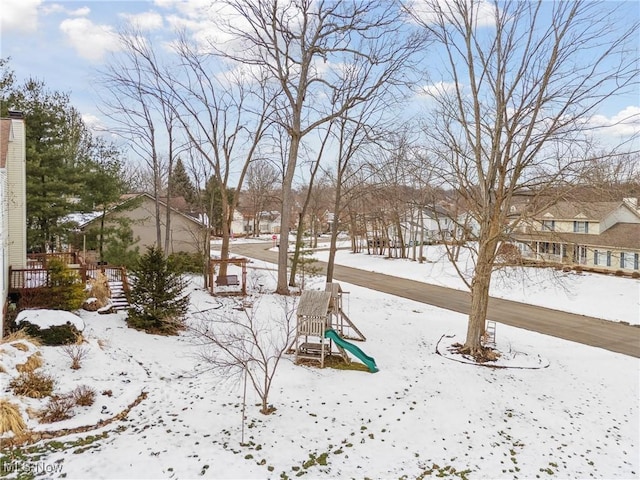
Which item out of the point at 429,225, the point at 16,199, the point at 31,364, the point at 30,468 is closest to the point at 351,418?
the point at 30,468

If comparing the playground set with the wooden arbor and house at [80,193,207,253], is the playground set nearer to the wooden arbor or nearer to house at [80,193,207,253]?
the wooden arbor

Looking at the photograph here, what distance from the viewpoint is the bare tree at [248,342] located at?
8352 mm

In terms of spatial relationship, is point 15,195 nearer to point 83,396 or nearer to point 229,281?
point 229,281

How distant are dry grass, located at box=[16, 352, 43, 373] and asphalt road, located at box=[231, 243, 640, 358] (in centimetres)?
1738

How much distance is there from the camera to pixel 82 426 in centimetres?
731

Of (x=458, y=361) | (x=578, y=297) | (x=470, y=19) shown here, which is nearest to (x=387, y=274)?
(x=578, y=297)

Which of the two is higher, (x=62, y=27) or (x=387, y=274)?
(x=62, y=27)

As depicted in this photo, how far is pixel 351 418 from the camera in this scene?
8336mm

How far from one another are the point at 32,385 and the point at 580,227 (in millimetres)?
37483

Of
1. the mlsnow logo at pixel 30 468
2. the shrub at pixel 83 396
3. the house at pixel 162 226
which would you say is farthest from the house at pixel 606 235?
the mlsnow logo at pixel 30 468

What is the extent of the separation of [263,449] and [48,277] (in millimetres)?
10038

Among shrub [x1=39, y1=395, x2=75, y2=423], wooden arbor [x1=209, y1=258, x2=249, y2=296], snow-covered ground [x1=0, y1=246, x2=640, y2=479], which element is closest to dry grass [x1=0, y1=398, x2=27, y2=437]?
snow-covered ground [x1=0, y1=246, x2=640, y2=479]

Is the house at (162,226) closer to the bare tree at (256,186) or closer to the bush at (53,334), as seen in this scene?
the bush at (53,334)

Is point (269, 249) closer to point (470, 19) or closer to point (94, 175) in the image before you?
point (94, 175)
